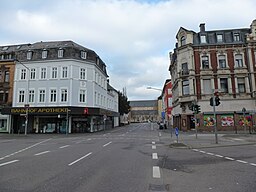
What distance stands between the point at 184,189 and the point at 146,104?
180 metres

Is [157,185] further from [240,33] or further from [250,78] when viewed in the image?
[240,33]

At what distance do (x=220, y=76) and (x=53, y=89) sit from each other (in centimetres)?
2642

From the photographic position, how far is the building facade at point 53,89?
35906mm

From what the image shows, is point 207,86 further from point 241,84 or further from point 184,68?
point 241,84

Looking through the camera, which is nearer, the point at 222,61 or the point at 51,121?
the point at 222,61

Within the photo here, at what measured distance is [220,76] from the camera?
3397cm

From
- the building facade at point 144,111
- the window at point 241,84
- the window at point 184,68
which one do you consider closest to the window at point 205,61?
the window at point 184,68

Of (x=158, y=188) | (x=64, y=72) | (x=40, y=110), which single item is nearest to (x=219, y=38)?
(x=64, y=72)

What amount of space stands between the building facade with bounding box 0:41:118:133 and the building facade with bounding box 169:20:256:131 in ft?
50.0

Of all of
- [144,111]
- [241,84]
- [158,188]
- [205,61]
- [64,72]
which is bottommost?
[158,188]

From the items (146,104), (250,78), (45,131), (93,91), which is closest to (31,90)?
(45,131)

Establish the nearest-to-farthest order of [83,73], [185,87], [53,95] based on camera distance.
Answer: [185,87], [53,95], [83,73]

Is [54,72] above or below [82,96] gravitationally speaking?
above

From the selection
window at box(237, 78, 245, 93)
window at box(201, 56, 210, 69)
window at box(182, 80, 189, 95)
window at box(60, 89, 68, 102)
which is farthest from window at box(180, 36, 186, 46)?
window at box(60, 89, 68, 102)
